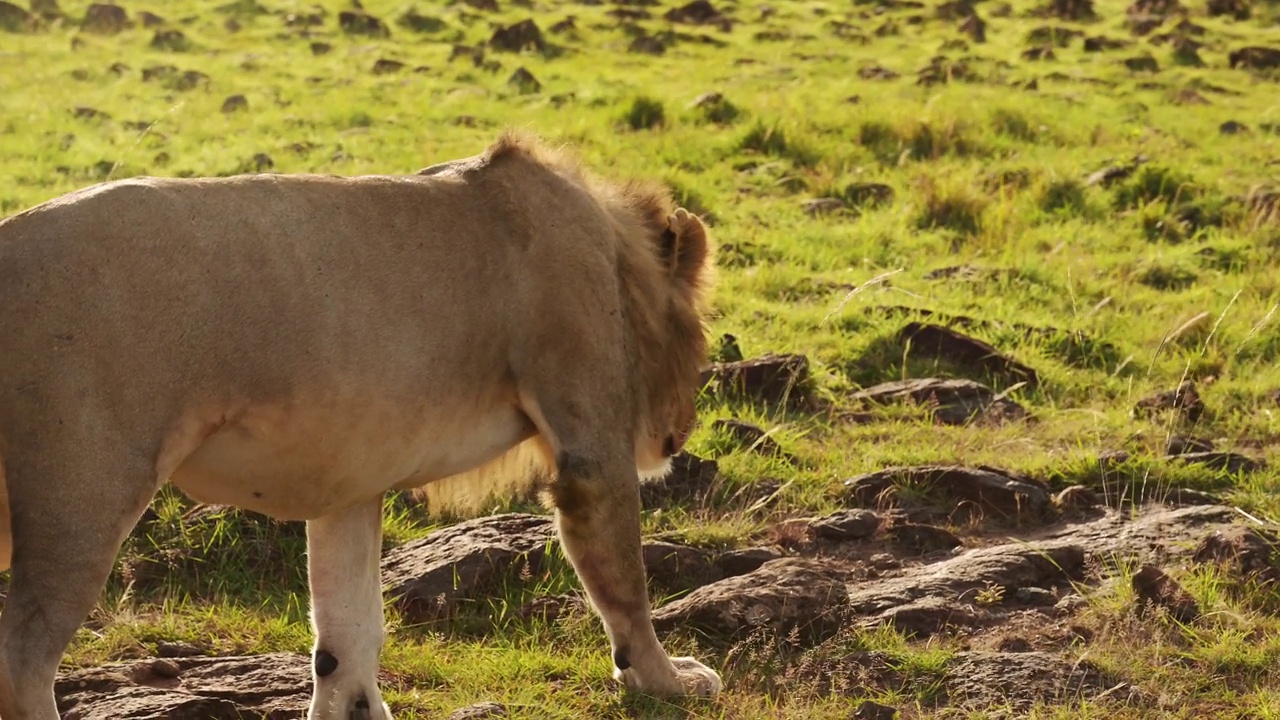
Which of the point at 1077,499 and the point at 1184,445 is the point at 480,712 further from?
the point at 1184,445

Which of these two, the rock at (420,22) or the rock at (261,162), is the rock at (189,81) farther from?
the rock at (420,22)

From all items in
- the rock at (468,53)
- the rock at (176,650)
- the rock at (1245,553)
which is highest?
the rock at (176,650)

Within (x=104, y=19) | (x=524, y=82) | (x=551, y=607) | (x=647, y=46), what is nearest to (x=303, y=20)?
(x=104, y=19)

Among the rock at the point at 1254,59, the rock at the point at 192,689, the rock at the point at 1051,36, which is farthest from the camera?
the rock at the point at 1051,36

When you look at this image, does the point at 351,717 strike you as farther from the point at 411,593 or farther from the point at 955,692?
the point at 955,692

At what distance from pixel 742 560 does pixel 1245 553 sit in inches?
68.5

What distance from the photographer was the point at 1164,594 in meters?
5.59

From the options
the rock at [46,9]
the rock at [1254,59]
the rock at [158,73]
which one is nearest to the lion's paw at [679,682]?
the rock at [158,73]

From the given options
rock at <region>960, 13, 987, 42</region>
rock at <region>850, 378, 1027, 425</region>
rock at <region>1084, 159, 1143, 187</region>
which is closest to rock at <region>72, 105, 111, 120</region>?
rock at <region>1084, 159, 1143, 187</region>

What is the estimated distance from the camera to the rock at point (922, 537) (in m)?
6.35

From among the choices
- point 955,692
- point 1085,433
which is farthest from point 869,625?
point 1085,433

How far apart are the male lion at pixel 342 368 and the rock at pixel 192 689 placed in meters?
Answer: 0.23

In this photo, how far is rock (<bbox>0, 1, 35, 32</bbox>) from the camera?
1823 cm

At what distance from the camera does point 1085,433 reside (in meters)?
7.49
